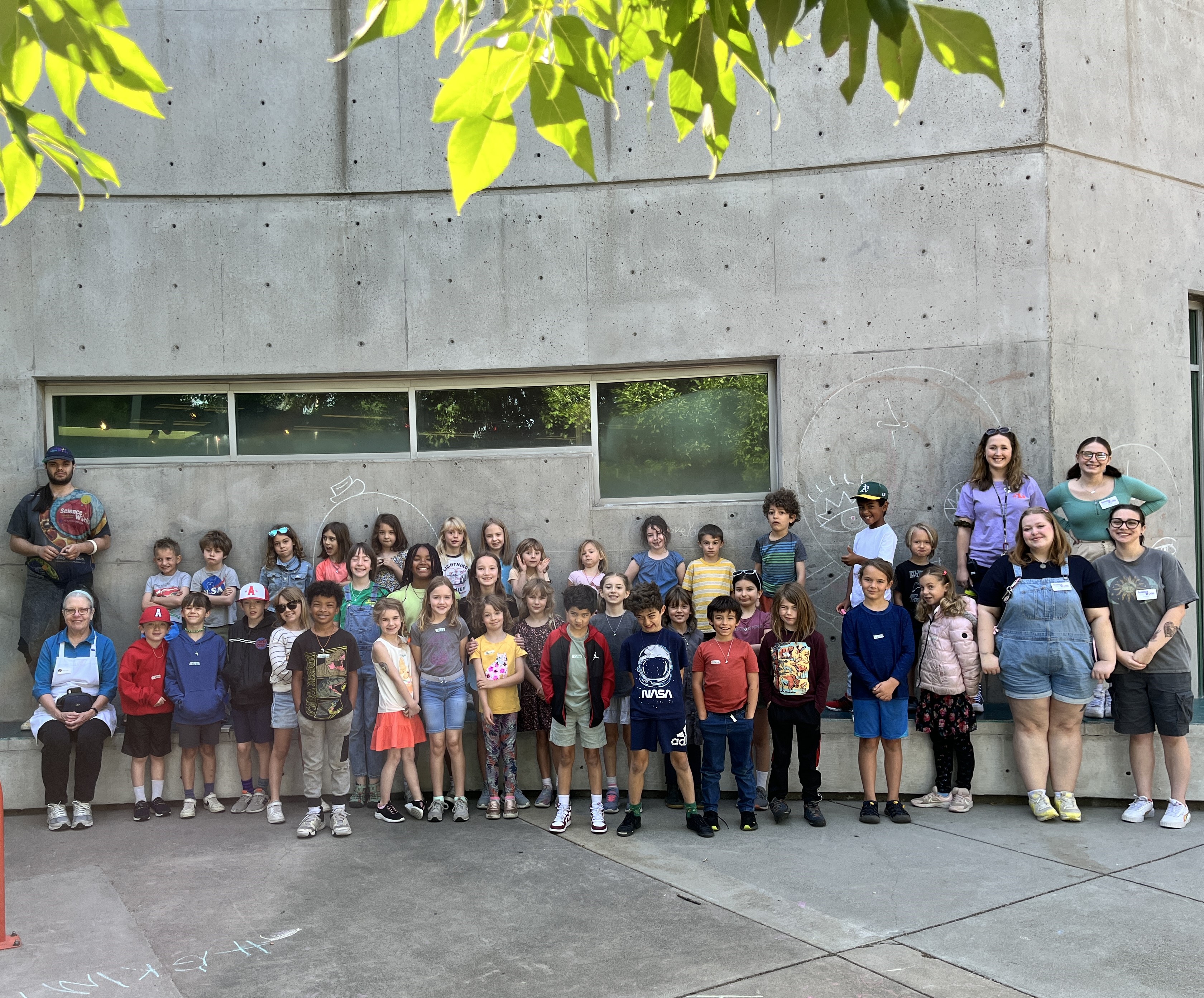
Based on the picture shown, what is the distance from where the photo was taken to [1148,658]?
21.5 feet

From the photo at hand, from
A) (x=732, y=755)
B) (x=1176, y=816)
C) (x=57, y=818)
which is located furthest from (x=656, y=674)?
(x=57, y=818)

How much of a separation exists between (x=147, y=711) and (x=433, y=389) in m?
3.53

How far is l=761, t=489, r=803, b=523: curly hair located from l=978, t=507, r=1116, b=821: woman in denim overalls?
168 centimetres

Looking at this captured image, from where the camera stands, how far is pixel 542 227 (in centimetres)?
865

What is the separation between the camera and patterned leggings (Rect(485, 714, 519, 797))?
7.01 m

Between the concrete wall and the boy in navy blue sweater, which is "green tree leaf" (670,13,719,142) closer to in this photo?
the boy in navy blue sweater

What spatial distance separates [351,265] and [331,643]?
348 centimetres

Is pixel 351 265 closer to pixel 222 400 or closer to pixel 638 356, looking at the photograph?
pixel 222 400

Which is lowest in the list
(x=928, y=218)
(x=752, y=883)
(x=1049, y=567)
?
(x=752, y=883)

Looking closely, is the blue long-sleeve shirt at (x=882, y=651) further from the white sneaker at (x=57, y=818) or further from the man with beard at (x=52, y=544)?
the man with beard at (x=52, y=544)

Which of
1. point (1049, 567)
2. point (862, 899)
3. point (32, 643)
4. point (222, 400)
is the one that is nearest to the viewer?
point (862, 899)

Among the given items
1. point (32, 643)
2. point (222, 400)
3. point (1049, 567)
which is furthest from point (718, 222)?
point (32, 643)

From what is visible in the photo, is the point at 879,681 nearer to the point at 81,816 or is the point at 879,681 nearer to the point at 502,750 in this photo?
the point at 502,750

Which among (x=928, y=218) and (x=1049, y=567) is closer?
(x=1049, y=567)
